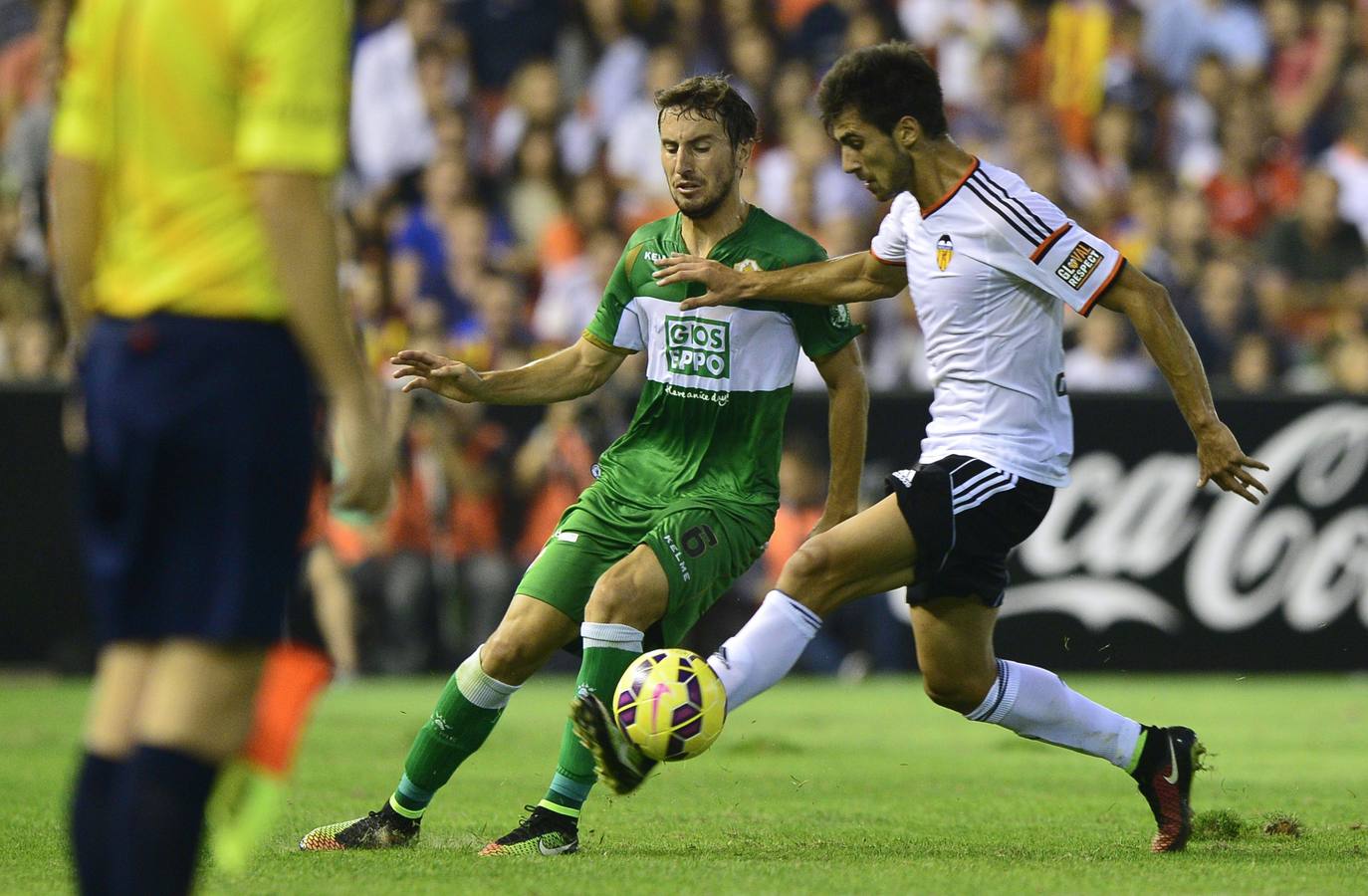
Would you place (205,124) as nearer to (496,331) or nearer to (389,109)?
Answer: (496,331)

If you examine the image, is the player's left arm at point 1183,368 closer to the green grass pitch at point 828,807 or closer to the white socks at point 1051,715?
the white socks at point 1051,715

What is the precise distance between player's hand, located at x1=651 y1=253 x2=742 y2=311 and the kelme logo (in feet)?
0.57

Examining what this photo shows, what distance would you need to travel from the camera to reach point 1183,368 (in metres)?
5.66

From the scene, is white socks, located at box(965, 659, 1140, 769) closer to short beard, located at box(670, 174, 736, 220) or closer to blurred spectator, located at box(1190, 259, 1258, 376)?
Result: short beard, located at box(670, 174, 736, 220)

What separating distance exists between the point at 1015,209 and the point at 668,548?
151 cm

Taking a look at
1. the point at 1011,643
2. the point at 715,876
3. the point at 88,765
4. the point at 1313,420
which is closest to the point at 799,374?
the point at 1011,643

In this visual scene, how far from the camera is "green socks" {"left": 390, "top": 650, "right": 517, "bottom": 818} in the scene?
6047mm

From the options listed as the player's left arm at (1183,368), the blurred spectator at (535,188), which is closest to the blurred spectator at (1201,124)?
the blurred spectator at (535,188)

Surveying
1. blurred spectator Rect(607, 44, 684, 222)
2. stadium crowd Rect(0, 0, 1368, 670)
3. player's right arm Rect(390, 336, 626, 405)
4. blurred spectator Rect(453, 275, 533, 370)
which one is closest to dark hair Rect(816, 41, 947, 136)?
player's right arm Rect(390, 336, 626, 405)

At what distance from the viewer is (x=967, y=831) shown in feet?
21.1

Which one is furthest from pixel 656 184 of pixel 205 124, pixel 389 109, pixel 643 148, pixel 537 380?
pixel 205 124

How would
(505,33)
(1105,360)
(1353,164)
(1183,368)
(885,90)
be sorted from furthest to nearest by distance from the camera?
1. (505,33)
2. (1353,164)
3. (1105,360)
4. (885,90)
5. (1183,368)

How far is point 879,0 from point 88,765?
594 inches

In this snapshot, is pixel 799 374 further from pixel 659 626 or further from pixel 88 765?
pixel 88 765
